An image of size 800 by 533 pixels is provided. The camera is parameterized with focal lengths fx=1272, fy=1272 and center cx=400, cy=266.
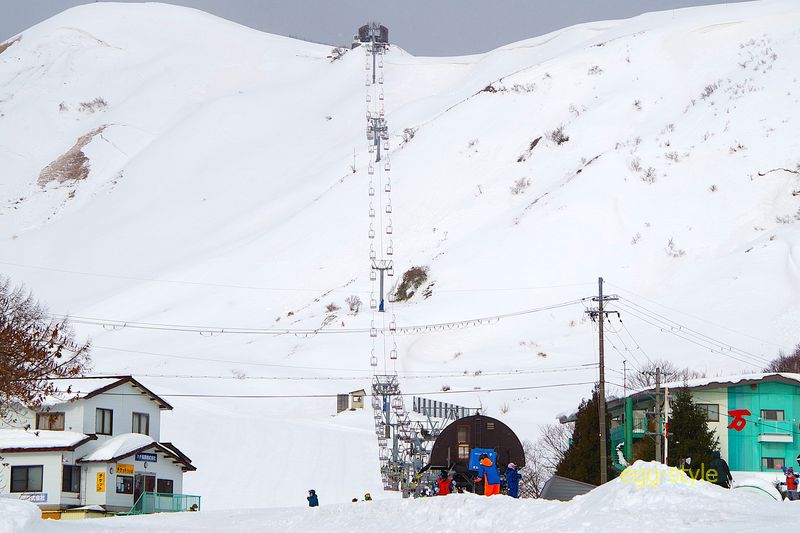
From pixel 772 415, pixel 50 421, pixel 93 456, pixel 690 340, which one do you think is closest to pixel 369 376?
pixel 690 340

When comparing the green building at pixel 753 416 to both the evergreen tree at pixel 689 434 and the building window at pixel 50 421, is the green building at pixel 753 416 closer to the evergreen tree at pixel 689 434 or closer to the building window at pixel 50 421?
the evergreen tree at pixel 689 434

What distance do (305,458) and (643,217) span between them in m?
39.3

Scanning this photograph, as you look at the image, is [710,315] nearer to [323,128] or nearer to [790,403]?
[790,403]

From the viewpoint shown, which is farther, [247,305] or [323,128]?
[323,128]

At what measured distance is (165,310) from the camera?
97312mm

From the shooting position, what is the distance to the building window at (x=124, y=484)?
4714 cm

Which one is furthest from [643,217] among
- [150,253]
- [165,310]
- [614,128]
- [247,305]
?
[150,253]

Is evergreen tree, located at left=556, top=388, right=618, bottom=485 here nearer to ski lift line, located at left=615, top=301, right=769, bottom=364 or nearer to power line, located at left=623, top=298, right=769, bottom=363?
ski lift line, located at left=615, top=301, right=769, bottom=364

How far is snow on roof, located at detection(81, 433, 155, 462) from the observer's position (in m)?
46.3

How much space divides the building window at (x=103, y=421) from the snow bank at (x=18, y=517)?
2489 cm

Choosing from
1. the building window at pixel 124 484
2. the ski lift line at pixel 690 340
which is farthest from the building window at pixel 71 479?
the ski lift line at pixel 690 340

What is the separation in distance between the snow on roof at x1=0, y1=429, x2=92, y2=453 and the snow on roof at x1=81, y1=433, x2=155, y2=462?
28.5 inches

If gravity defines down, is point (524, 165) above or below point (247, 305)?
above

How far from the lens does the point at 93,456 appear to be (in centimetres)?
4653
